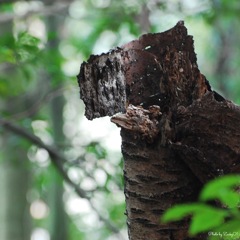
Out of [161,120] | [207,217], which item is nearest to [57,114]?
[161,120]

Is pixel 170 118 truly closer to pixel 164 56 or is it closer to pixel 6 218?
pixel 164 56

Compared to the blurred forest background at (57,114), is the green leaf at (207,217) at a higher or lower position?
lower

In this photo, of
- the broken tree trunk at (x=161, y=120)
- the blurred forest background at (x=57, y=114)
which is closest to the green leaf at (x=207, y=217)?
the broken tree trunk at (x=161, y=120)

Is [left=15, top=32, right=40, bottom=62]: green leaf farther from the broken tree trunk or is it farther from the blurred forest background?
the broken tree trunk

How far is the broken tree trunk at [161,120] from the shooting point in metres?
0.88

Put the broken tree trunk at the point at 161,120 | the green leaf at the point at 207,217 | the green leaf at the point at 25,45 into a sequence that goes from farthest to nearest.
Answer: the green leaf at the point at 25,45 → the broken tree trunk at the point at 161,120 → the green leaf at the point at 207,217

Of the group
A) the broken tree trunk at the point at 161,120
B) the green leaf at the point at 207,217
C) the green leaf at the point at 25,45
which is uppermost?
the green leaf at the point at 25,45

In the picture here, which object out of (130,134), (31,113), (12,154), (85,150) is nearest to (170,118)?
(130,134)

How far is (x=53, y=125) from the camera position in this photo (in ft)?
11.1

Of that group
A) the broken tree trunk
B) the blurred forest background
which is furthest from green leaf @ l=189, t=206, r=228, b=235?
the blurred forest background

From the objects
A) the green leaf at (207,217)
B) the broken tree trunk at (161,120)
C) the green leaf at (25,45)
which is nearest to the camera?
the green leaf at (207,217)

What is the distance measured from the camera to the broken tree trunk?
2.87 feet

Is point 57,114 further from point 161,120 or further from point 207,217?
point 207,217

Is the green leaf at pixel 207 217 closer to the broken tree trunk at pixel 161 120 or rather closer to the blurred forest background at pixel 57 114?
the broken tree trunk at pixel 161 120
